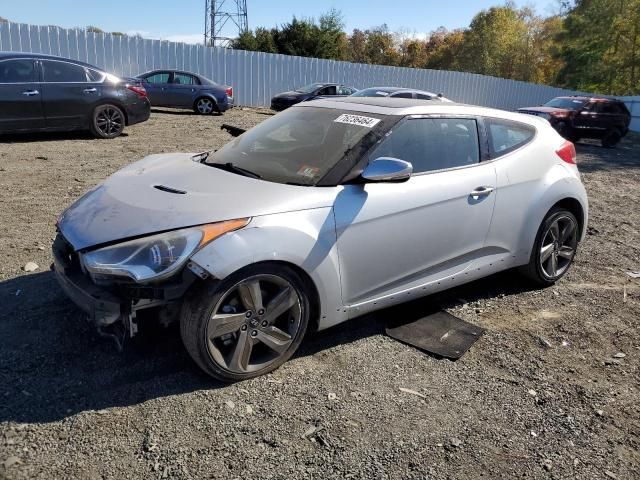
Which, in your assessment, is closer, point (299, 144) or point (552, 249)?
point (299, 144)

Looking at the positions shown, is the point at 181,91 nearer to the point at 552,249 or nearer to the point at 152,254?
the point at 552,249

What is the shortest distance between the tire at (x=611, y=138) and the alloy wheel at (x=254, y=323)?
1790 centimetres

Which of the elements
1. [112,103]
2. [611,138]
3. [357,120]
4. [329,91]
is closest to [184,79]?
[329,91]

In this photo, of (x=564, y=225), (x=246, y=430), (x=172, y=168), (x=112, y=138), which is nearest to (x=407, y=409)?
(x=246, y=430)

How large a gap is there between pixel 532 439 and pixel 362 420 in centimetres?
87

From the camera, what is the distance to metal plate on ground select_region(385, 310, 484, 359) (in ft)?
11.7

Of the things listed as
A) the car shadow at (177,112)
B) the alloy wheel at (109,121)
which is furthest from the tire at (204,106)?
the alloy wheel at (109,121)

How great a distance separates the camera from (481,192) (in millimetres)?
3887

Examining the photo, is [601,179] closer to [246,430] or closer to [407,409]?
[407,409]

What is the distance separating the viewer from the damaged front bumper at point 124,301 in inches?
109

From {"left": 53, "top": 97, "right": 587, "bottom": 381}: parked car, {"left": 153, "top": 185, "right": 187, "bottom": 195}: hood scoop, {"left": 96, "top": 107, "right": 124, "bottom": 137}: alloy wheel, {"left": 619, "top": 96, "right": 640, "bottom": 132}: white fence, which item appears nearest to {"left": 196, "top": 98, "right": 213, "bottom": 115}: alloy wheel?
{"left": 96, "top": 107, "right": 124, "bottom": 137}: alloy wheel

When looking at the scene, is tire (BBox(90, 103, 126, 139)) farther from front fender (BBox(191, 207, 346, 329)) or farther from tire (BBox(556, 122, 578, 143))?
tire (BBox(556, 122, 578, 143))

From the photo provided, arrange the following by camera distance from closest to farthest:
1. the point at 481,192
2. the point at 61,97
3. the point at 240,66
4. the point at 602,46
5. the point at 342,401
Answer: the point at 342,401
the point at 481,192
the point at 61,97
the point at 240,66
the point at 602,46

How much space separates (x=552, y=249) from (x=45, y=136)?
964 cm
